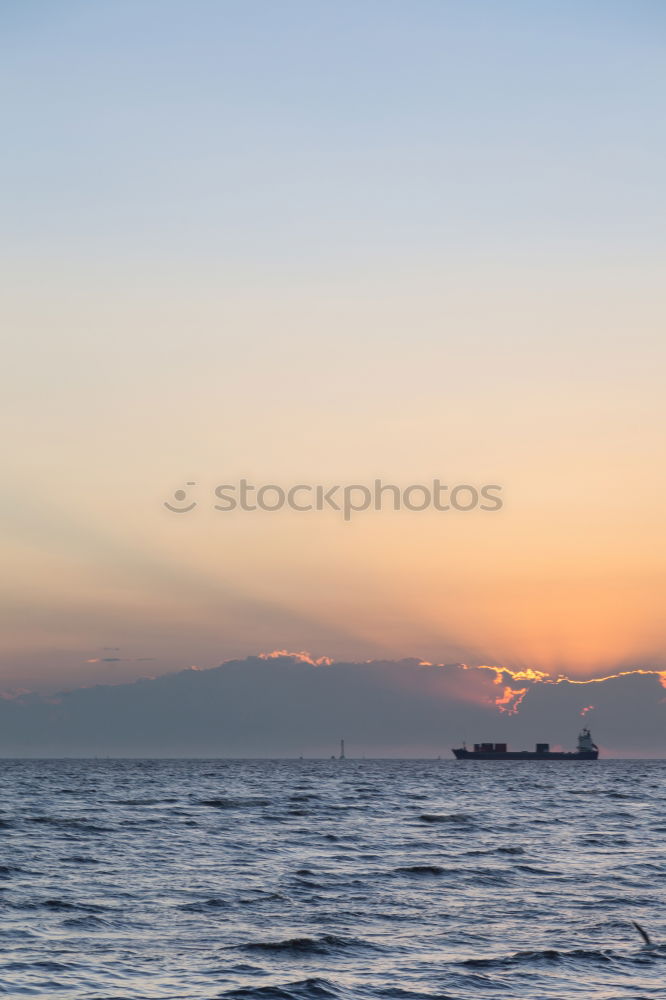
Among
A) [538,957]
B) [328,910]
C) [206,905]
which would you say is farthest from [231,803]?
[538,957]

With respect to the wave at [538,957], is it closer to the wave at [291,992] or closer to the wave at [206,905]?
the wave at [291,992]

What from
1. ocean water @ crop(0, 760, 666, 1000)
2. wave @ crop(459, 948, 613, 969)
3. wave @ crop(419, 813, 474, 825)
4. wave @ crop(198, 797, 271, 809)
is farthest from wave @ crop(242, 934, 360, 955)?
wave @ crop(198, 797, 271, 809)

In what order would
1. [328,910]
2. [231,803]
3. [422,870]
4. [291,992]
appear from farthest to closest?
[231,803], [422,870], [328,910], [291,992]

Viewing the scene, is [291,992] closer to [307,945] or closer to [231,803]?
[307,945]

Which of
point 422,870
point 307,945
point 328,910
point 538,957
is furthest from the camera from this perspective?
point 422,870

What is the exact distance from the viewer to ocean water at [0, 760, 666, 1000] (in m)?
28.8

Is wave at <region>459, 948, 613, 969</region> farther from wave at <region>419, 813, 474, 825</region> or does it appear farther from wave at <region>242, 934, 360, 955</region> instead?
wave at <region>419, 813, 474, 825</region>

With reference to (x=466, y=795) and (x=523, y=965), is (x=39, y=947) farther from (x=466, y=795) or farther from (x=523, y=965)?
(x=466, y=795)

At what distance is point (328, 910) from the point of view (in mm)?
39844

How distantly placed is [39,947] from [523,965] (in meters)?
14.2

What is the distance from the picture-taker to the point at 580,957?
105ft

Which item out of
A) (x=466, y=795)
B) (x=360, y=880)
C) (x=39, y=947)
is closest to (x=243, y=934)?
(x=39, y=947)

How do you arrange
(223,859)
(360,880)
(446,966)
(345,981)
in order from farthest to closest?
(223,859)
(360,880)
(446,966)
(345,981)

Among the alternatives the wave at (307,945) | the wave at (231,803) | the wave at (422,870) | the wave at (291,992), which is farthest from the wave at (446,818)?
the wave at (291,992)
